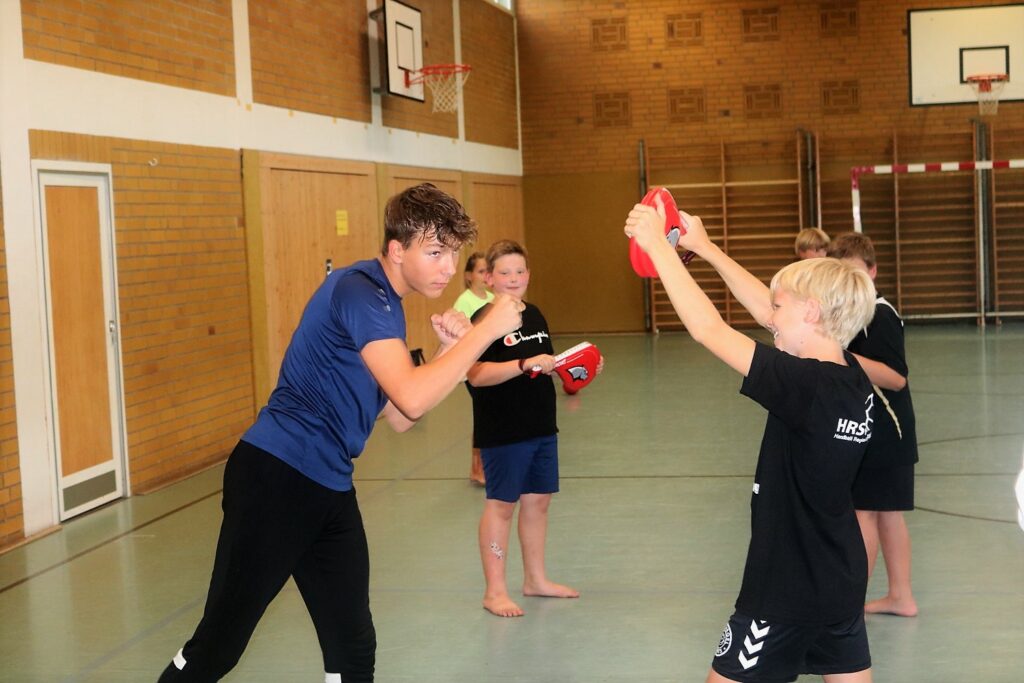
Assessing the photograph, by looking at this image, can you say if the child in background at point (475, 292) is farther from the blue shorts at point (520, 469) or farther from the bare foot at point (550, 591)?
the blue shorts at point (520, 469)

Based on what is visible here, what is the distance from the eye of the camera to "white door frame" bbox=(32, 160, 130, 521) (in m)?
6.46

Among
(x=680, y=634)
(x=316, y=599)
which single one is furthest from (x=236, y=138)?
(x=316, y=599)

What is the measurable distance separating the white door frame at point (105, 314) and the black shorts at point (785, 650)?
16.3 feet

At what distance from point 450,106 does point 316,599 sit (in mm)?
11330

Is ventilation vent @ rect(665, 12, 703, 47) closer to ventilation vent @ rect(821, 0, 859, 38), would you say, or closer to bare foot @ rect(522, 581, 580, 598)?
ventilation vent @ rect(821, 0, 859, 38)

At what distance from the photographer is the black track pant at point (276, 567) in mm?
2701

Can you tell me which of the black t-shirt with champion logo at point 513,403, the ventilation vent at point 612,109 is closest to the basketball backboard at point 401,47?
the ventilation vent at point 612,109

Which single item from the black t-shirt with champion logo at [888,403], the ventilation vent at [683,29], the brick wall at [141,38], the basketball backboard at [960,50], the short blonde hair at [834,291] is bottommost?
the black t-shirt with champion logo at [888,403]

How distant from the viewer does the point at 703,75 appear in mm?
16578

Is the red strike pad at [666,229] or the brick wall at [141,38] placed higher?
the brick wall at [141,38]

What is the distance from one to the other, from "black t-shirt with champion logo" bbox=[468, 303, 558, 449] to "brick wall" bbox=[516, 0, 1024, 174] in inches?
497

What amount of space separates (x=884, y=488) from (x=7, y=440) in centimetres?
455

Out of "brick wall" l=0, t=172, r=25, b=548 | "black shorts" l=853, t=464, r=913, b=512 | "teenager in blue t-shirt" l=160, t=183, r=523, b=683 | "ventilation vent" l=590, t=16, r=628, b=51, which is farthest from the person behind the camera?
"ventilation vent" l=590, t=16, r=628, b=51

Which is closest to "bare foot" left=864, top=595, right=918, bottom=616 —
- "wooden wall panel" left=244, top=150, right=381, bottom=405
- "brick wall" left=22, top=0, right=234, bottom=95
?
"wooden wall panel" left=244, top=150, right=381, bottom=405
